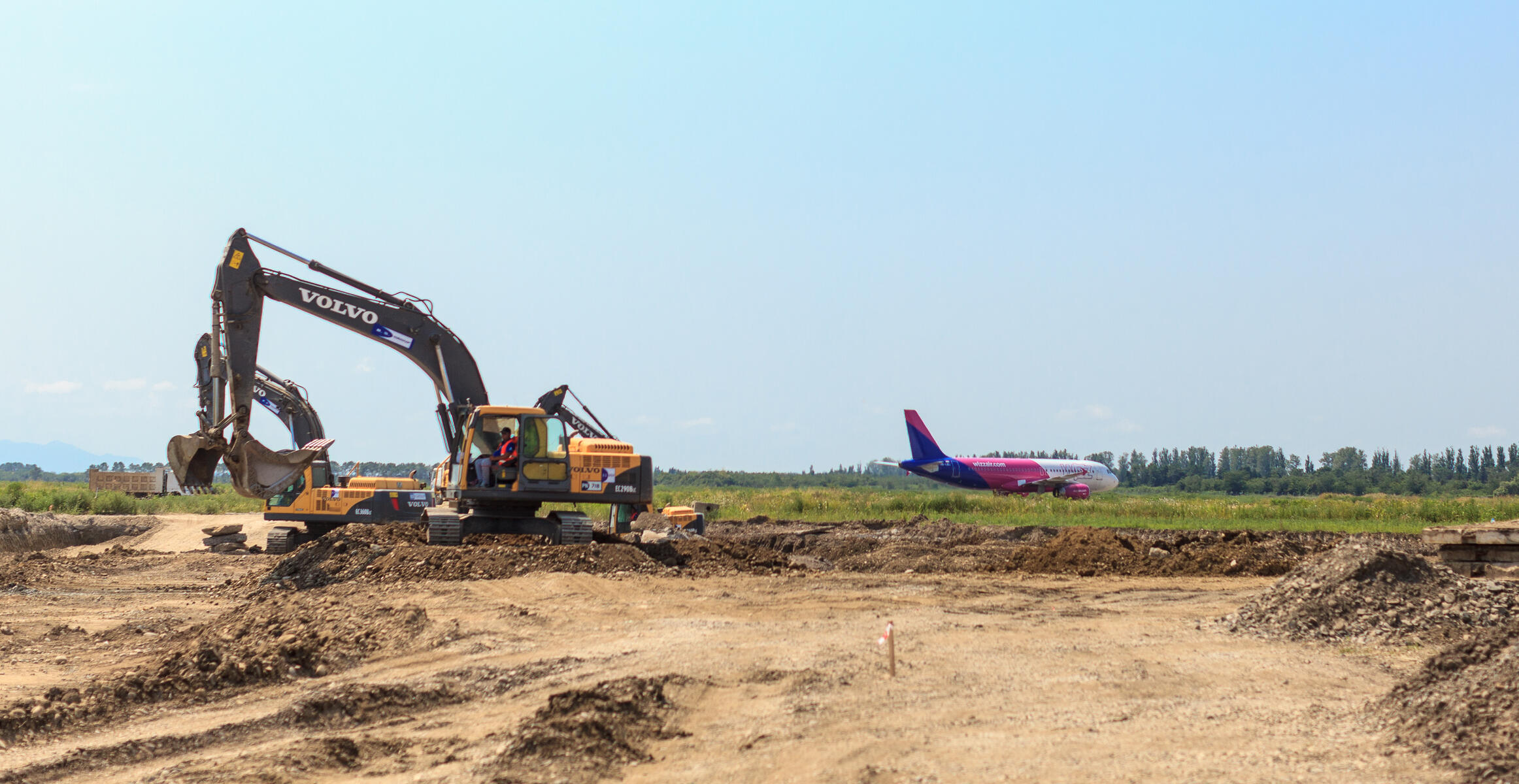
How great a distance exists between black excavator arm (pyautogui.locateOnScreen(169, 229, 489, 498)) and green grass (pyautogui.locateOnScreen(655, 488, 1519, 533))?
71.5ft

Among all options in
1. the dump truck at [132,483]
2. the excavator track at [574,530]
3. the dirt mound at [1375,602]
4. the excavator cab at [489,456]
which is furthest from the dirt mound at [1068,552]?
the dump truck at [132,483]

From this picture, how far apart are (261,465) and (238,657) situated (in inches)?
281

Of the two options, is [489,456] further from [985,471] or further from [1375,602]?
[985,471]

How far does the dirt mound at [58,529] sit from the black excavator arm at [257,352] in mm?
16747

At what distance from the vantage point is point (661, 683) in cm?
813

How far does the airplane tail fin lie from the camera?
63125 mm

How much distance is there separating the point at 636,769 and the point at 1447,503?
4636cm

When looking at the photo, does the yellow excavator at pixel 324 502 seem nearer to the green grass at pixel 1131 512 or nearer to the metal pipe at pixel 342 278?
the metal pipe at pixel 342 278

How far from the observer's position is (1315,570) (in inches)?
463

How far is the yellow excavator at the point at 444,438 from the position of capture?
1588 centimetres

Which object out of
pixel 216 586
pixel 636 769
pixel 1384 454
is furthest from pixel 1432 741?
pixel 1384 454

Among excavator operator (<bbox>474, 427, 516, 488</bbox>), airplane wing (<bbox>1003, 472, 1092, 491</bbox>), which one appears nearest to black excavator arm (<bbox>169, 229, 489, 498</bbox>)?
excavator operator (<bbox>474, 427, 516, 488</bbox>)

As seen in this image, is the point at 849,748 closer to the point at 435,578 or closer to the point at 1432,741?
the point at 1432,741

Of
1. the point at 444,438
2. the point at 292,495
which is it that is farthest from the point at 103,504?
the point at 444,438
